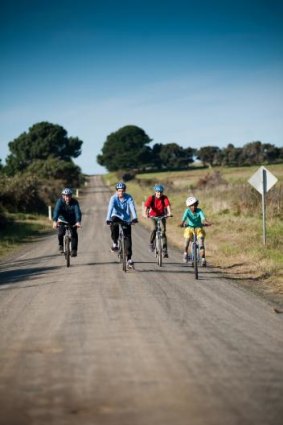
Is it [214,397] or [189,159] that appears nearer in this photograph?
[214,397]

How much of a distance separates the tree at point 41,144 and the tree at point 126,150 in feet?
55.6

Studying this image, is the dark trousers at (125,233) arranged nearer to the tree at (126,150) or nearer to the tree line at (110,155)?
the tree line at (110,155)

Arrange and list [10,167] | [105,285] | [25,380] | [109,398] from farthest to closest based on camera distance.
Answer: [10,167]
[105,285]
[25,380]
[109,398]

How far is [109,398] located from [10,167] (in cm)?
8712

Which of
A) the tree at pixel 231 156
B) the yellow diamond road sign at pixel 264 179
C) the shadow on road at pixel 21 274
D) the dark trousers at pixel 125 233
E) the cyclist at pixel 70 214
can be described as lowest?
the shadow on road at pixel 21 274

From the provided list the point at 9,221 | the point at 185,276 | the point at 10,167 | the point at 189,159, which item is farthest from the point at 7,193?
the point at 189,159

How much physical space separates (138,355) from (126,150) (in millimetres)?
123784

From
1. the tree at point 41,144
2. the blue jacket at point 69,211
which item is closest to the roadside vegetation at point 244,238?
the blue jacket at point 69,211

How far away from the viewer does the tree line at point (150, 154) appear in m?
121

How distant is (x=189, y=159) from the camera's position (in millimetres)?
136625

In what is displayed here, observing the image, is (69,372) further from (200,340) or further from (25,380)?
(200,340)

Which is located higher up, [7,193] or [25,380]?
[7,193]

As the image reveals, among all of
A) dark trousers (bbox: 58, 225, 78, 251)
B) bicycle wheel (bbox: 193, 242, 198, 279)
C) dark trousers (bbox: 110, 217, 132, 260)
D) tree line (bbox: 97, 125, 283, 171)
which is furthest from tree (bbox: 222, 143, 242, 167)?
bicycle wheel (bbox: 193, 242, 198, 279)

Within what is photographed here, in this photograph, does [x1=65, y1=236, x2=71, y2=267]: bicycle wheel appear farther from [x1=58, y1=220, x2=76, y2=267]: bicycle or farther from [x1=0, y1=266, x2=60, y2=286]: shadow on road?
[x1=0, y1=266, x2=60, y2=286]: shadow on road
